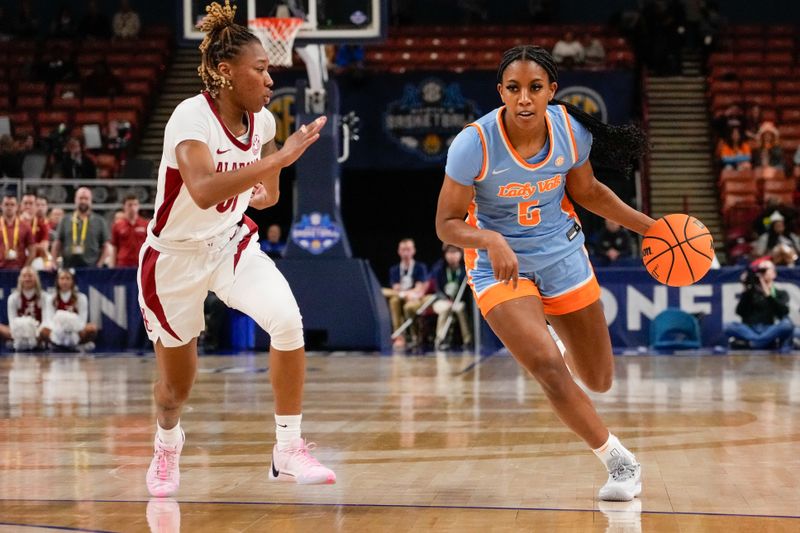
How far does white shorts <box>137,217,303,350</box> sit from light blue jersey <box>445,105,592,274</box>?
862 millimetres

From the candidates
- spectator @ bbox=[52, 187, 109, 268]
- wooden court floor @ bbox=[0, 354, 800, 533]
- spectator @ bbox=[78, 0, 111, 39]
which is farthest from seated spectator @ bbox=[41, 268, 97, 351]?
spectator @ bbox=[78, 0, 111, 39]

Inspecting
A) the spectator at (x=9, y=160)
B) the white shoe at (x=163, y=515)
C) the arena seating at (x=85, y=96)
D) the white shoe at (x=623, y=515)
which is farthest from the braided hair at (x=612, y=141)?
the arena seating at (x=85, y=96)

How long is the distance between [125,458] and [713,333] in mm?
9965

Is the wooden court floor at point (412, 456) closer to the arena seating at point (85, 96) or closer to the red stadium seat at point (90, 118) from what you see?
the arena seating at point (85, 96)

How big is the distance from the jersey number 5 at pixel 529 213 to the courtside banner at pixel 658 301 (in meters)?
9.75

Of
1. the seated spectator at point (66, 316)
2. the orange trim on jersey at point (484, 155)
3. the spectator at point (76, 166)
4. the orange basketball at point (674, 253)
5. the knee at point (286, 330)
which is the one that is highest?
the orange trim on jersey at point (484, 155)

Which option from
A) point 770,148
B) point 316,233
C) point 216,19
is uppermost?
point 216,19

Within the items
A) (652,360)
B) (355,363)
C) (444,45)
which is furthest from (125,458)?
(444,45)

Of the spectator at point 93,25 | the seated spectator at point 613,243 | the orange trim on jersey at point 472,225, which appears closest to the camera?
the orange trim on jersey at point 472,225

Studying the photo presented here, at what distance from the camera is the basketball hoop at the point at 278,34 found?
523 inches

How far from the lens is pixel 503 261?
4852mm

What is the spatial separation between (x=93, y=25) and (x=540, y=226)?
66.0ft

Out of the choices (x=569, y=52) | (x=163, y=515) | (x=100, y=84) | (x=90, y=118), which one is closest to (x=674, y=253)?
(x=163, y=515)

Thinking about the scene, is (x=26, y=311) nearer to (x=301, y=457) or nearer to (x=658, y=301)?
(x=658, y=301)
